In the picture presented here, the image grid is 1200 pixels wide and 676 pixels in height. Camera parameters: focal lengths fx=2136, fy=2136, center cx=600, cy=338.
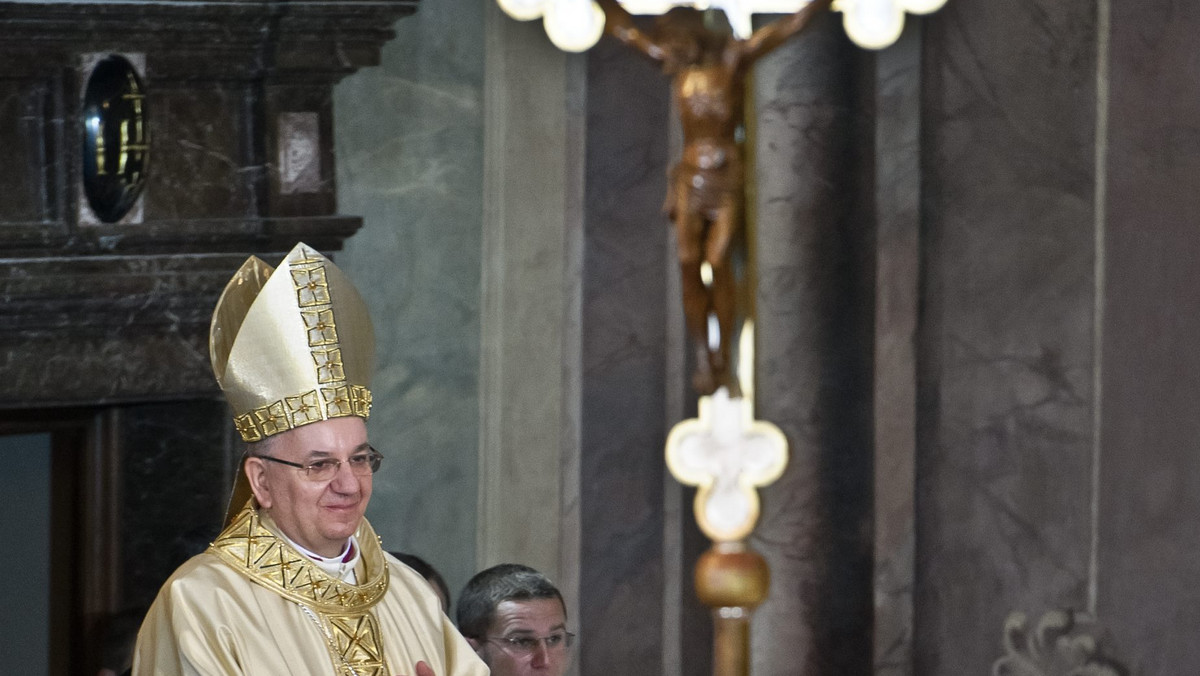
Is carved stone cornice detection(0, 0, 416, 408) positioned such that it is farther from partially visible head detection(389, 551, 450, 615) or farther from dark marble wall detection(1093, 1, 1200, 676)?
dark marble wall detection(1093, 1, 1200, 676)

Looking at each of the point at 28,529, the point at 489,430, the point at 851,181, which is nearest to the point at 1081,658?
the point at 851,181

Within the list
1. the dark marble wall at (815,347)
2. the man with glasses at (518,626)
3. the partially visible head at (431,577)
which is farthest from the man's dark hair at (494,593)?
the dark marble wall at (815,347)

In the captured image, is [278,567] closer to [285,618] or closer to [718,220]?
[285,618]

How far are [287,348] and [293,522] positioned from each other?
298 mm

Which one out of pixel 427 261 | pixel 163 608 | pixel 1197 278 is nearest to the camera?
pixel 163 608

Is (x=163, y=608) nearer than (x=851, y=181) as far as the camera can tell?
Yes

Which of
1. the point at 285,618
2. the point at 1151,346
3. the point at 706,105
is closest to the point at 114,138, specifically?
the point at 706,105

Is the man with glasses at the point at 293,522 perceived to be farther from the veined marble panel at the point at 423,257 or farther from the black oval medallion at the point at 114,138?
the veined marble panel at the point at 423,257

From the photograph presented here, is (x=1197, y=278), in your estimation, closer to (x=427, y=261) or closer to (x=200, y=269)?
(x=427, y=261)

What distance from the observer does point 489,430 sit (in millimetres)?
5375

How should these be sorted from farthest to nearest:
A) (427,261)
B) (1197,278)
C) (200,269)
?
(427,261)
(200,269)
(1197,278)

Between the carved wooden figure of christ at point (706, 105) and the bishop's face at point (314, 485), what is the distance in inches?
44.9

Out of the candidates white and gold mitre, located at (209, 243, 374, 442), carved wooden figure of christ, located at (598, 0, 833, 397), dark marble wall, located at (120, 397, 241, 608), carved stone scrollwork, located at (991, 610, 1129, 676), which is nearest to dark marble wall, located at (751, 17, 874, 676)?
carved stone scrollwork, located at (991, 610, 1129, 676)

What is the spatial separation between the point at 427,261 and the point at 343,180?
0.30 m
